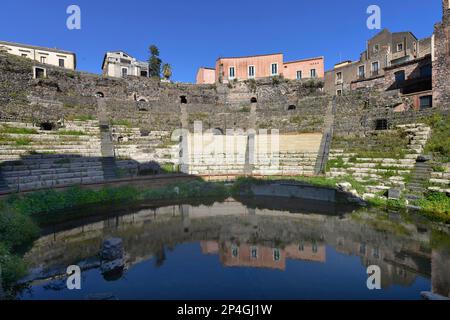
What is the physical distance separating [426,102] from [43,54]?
49709 millimetres

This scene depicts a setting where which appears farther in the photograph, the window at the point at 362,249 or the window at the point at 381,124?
the window at the point at 381,124

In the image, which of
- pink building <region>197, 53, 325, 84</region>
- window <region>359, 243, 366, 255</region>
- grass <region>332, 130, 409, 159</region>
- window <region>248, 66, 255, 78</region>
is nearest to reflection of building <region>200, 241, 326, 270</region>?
window <region>359, 243, 366, 255</region>

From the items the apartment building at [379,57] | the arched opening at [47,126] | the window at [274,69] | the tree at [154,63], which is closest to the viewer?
the arched opening at [47,126]

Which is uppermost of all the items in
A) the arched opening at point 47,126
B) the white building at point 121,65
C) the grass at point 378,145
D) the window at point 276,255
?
the white building at point 121,65

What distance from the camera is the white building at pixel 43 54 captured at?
124ft

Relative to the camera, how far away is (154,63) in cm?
4925

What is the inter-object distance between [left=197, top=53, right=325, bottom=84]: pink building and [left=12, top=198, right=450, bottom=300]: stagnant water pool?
27.9 meters

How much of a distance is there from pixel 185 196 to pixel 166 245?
6.56 meters

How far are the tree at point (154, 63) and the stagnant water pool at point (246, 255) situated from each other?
42.8 metres

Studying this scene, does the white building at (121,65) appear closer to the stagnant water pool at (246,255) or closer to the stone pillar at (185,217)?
the stone pillar at (185,217)

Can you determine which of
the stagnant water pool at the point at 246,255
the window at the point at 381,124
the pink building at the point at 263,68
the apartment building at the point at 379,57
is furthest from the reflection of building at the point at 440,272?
the pink building at the point at 263,68

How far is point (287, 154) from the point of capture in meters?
19.9

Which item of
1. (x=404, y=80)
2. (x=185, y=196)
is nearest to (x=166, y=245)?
(x=185, y=196)
